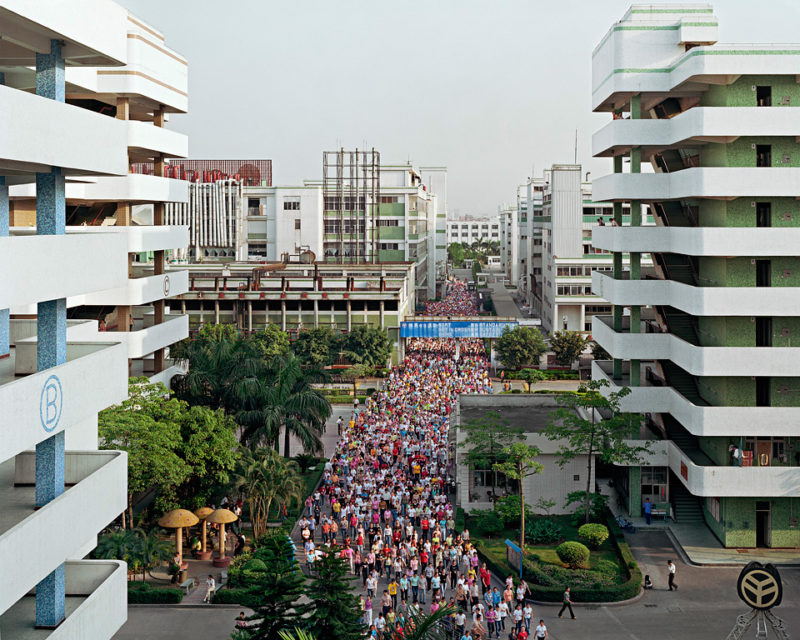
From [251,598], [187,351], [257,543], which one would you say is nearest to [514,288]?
[187,351]

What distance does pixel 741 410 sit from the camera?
37.8 metres

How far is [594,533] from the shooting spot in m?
37.2

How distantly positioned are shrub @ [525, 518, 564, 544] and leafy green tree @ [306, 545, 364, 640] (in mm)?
16717

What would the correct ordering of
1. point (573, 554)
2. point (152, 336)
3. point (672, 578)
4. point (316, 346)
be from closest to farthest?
point (672, 578) < point (573, 554) < point (152, 336) < point (316, 346)

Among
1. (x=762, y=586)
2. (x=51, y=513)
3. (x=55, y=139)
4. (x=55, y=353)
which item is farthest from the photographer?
(x=762, y=586)

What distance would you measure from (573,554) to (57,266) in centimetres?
2389

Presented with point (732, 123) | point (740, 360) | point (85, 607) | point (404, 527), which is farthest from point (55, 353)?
point (732, 123)

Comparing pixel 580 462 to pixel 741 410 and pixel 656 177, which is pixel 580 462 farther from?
pixel 656 177

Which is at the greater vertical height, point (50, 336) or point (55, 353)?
point (50, 336)

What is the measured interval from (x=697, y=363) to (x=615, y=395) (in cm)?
440

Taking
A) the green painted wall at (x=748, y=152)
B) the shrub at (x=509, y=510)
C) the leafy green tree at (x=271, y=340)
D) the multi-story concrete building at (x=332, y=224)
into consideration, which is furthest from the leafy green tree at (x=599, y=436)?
the multi-story concrete building at (x=332, y=224)

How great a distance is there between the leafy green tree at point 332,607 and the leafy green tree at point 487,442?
18.4 metres

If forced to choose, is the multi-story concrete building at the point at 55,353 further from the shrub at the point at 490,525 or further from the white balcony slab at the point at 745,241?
the white balcony slab at the point at 745,241

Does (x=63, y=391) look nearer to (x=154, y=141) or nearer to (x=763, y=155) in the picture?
(x=154, y=141)
